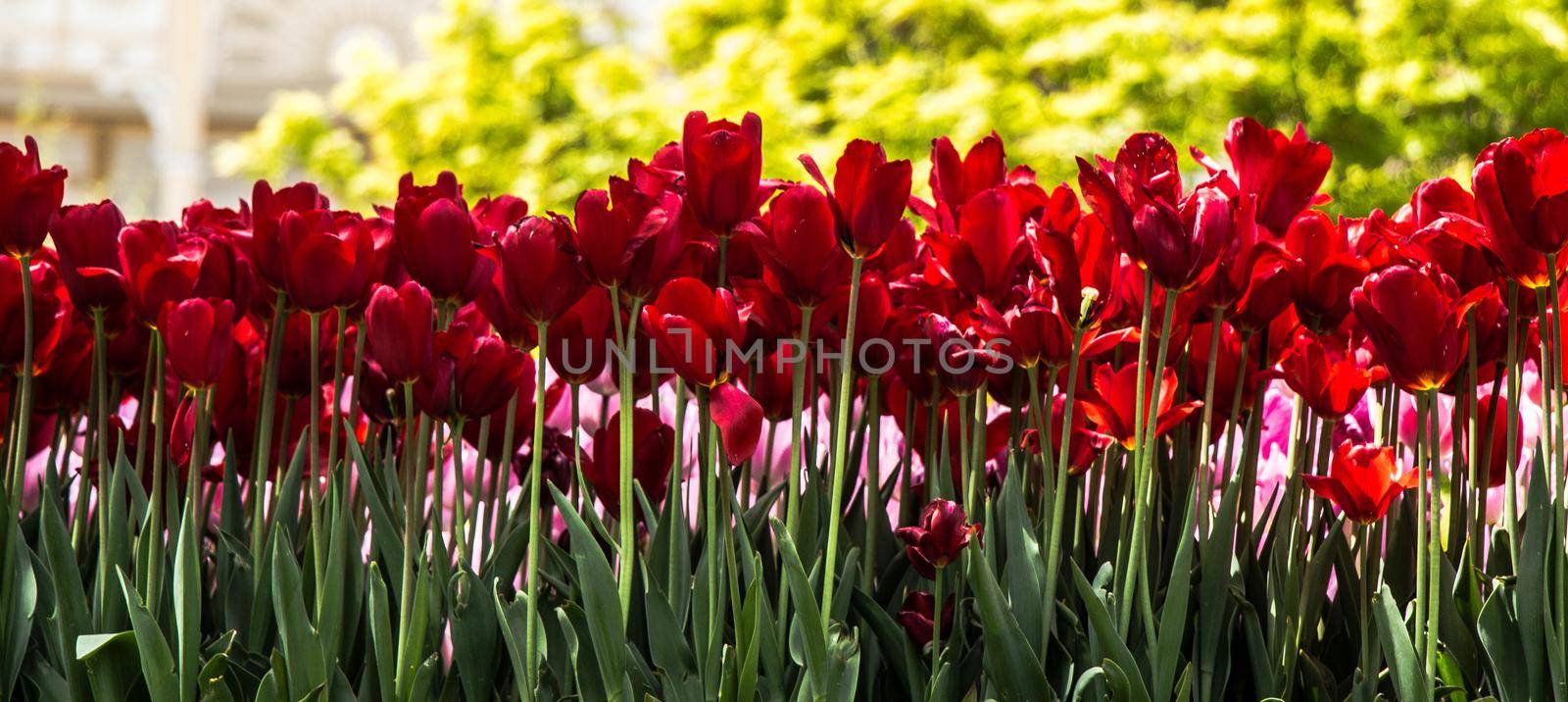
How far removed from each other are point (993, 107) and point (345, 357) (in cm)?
843

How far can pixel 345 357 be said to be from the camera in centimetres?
136

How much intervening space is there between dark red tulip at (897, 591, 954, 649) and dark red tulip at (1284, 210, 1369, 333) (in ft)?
1.14

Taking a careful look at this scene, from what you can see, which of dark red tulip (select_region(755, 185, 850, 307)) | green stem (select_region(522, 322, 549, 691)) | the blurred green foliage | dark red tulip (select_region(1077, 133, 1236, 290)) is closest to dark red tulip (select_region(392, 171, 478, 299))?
green stem (select_region(522, 322, 549, 691))

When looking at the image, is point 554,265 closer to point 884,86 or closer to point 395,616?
point 395,616

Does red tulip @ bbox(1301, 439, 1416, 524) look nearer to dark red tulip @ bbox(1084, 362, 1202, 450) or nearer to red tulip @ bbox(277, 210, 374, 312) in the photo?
dark red tulip @ bbox(1084, 362, 1202, 450)

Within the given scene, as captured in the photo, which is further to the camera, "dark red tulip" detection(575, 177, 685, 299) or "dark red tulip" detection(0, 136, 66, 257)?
"dark red tulip" detection(0, 136, 66, 257)

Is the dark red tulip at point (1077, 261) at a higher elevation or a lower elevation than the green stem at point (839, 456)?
higher

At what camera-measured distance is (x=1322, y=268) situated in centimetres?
107

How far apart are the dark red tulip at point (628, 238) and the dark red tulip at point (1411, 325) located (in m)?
0.46

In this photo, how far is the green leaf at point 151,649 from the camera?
99cm

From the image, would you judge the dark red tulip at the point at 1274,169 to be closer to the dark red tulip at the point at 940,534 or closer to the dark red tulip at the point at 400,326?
the dark red tulip at the point at 940,534

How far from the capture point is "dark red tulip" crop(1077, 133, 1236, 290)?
0.94 m

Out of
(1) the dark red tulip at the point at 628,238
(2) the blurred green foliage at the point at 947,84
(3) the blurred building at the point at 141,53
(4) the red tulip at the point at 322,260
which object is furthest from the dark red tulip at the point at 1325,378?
(3) the blurred building at the point at 141,53

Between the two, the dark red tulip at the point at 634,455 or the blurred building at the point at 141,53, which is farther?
the blurred building at the point at 141,53
